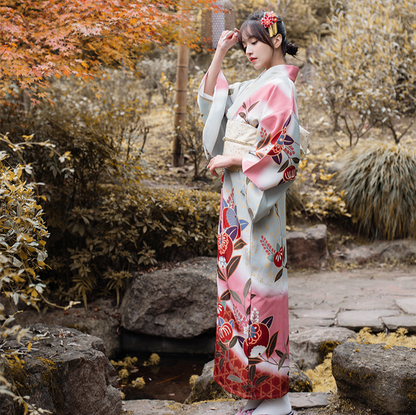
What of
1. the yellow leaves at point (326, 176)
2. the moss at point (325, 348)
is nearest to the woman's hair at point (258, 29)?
the moss at point (325, 348)

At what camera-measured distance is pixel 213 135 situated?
93.0 inches

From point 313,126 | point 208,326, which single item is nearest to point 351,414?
point 208,326

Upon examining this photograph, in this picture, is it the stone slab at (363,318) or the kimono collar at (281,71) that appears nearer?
the kimono collar at (281,71)

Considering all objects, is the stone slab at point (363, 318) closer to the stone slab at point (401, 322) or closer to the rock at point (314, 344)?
the stone slab at point (401, 322)

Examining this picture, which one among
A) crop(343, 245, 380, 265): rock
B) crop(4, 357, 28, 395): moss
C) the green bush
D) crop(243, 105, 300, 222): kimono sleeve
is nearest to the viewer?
crop(4, 357, 28, 395): moss

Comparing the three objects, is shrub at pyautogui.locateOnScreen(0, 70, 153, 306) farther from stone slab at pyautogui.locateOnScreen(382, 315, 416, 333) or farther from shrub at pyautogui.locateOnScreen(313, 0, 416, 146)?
shrub at pyautogui.locateOnScreen(313, 0, 416, 146)

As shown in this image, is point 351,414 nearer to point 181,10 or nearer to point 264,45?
point 264,45

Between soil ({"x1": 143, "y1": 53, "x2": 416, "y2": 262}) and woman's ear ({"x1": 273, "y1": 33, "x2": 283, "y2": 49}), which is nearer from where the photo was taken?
woman's ear ({"x1": 273, "y1": 33, "x2": 283, "y2": 49})

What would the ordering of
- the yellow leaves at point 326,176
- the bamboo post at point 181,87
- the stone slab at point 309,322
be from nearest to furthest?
the stone slab at point 309,322, the yellow leaves at point 326,176, the bamboo post at point 181,87

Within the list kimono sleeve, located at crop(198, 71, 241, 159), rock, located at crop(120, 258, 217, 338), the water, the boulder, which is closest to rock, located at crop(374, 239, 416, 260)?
rock, located at crop(120, 258, 217, 338)

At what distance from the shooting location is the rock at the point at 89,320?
4027 millimetres

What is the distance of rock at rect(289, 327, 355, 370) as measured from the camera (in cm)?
329

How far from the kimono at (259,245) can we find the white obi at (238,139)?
2cm

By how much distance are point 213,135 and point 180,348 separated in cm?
251
